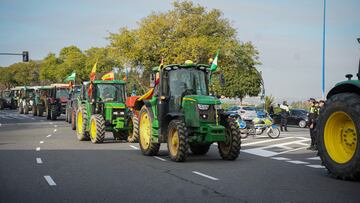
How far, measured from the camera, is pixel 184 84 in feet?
53.4

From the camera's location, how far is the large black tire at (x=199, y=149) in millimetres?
17344

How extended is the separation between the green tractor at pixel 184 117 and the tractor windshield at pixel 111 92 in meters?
6.63

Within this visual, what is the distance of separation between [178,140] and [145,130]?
2.72 metres

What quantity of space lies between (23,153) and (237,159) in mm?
6573

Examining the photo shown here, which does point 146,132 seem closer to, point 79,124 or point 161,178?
→ point 161,178

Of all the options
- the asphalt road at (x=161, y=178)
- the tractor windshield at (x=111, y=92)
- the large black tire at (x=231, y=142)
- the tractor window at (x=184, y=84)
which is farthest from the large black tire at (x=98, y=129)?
the large black tire at (x=231, y=142)

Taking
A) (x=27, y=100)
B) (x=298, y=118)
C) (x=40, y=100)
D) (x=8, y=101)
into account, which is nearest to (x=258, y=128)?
(x=298, y=118)

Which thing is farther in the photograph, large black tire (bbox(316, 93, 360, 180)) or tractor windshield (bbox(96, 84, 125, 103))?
tractor windshield (bbox(96, 84, 125, 103))

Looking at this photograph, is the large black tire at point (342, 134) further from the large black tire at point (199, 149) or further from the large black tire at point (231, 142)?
the large black tire at point (199, 149)

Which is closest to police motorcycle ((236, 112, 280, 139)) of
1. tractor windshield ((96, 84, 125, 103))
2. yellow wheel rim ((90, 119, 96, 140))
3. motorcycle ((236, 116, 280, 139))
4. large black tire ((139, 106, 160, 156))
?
motorcycle ((236, 116, 280, 139))

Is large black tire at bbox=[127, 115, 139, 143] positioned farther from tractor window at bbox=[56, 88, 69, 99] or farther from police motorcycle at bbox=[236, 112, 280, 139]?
tractor window at bbox=[56, 88, 69, 99]

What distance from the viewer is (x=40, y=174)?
12484mm

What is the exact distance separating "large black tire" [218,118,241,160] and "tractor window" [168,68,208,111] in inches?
50.6

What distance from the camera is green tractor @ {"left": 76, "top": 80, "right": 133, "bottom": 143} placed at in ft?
73.2
